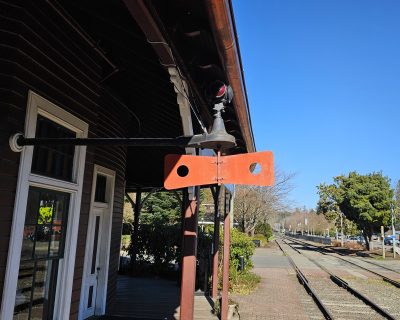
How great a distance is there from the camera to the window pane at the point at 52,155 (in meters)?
3.57

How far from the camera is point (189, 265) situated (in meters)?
3.80

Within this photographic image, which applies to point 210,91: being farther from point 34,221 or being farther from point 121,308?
point 121,308

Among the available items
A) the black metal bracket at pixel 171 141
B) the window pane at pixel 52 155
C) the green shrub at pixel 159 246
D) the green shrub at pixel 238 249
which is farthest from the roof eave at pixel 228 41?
the green shrub at pixel 159 246

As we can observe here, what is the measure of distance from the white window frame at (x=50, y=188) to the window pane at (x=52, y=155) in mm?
59

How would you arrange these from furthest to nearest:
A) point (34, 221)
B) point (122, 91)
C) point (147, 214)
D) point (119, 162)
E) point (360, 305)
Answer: point (147, 214), point (360, 305), point (119, 162), point (122, 91), point (34, 221)

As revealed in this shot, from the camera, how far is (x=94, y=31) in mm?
4258

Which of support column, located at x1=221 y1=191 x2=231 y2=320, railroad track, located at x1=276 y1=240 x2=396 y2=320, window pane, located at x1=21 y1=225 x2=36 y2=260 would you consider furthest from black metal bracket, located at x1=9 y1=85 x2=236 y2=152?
railroad track, located at x1=276 y1=240 x2=396 y2=320

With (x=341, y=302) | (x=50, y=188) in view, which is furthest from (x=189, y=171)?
(x=341, y=302)

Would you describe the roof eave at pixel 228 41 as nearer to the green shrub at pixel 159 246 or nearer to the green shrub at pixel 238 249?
the green shrub at pixel 238 249

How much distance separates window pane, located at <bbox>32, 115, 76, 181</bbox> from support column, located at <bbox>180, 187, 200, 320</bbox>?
1.35m

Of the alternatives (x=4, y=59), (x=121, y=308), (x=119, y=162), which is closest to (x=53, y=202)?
(x=4, y=59)

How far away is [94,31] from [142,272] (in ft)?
34.0

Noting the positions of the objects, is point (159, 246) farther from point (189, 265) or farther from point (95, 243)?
point (189, 265)

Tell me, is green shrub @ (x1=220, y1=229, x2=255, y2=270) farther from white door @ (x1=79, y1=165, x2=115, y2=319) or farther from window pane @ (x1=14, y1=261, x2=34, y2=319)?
window pane @ (x1=14, y1=261, x2=34, y2=319)
